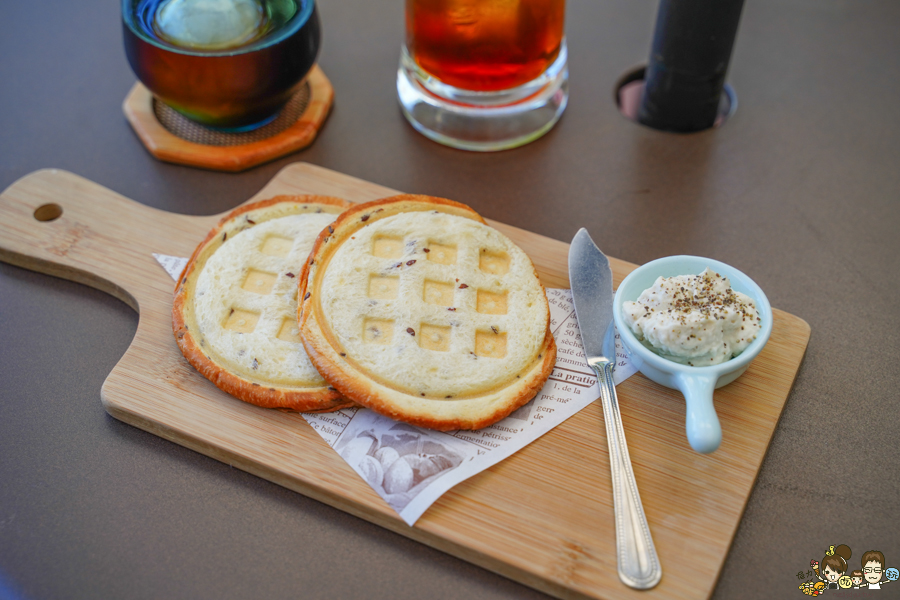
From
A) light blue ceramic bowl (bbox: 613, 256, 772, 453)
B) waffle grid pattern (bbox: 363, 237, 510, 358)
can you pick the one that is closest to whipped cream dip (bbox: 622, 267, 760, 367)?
light blue ceramic bowl (bbox: 613, 256, 772, 453)

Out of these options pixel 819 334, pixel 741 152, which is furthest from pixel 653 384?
pixel 741 152

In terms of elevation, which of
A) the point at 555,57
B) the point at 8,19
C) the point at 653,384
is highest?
the point at 555,57

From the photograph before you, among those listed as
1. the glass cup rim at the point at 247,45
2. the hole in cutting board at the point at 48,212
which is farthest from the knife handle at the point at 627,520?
the hole in cutting board at the point at 48,212

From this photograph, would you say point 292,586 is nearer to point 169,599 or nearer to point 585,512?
point 169,599

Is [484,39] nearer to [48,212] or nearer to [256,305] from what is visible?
[256,305]

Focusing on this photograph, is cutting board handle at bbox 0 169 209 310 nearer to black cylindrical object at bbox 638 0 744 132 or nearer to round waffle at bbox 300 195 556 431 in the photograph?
round waffle at bbox 300 195 556 431

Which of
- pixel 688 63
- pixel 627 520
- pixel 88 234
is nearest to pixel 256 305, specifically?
pixel 88 234

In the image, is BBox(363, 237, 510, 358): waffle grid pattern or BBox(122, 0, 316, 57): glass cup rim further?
BBox(122, 0, 316, 57): glass cup rim
